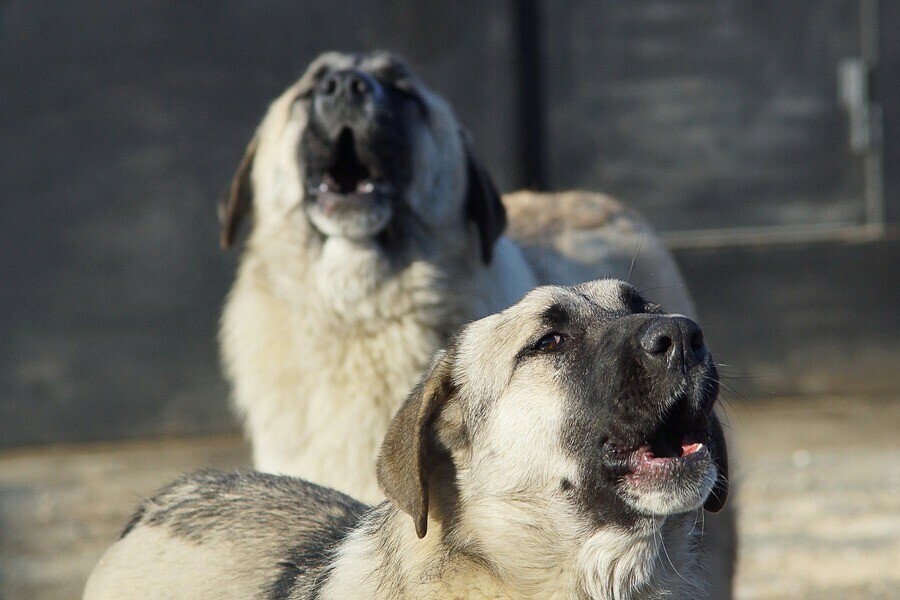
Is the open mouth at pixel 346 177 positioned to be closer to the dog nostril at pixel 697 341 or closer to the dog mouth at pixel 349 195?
the dog mouth at pixel 349 195

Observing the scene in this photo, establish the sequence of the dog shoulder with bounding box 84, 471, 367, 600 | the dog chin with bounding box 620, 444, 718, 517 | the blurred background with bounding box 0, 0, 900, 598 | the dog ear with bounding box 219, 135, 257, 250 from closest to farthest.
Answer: the dog chin with bounding box 620, 444, 718, 517
the dog shoulder with bounding box 84, 471, 367, 600
the dog ear with bounding box 219, 135, 257, 250
the blurred background with bounding box 0, 0, 900, 598

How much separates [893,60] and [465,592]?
7.85 m

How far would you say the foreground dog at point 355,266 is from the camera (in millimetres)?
5137

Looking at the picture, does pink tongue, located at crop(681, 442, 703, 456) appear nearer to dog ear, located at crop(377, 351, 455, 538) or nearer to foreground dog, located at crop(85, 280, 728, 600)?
foreground dog, located at crop(85, 280, 728, 600)

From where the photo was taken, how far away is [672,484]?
3.13m

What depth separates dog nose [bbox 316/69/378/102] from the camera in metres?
5.26

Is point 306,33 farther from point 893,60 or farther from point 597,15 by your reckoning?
point 893,60

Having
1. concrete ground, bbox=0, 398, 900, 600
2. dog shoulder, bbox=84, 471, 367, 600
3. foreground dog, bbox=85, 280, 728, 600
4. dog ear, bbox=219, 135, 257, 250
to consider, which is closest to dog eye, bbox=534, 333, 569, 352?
foreground dog, bbox=85, 280, 728, 600

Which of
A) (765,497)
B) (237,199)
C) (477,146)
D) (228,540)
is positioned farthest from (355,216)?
(477,146)

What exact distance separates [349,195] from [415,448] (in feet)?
6.92

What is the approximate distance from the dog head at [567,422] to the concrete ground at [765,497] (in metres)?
2.33

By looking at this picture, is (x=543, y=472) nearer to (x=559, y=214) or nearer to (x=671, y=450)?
(x=671, y=450)

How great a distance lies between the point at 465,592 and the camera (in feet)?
10.9

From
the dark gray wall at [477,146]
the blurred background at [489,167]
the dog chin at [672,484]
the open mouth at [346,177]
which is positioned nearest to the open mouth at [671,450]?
the dog chin at [672,484]
